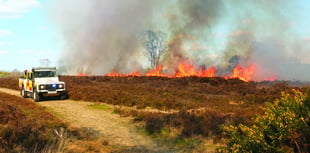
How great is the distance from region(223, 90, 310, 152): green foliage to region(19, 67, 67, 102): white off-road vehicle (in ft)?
68.8

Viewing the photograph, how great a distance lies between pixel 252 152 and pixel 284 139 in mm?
532

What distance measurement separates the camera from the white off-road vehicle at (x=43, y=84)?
23016mm

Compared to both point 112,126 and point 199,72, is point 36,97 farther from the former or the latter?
point 199,72

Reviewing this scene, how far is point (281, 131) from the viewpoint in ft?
14.4

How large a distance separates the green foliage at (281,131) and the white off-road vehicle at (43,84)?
2097 cm

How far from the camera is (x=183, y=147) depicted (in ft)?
30.2

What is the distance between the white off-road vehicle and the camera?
75.5 ft

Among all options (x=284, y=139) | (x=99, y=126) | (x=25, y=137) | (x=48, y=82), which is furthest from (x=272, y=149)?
(x=48, y=82)

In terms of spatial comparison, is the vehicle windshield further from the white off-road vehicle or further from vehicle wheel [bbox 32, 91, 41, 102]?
vehicle wheel [bbox 32, 91, 41, 102]

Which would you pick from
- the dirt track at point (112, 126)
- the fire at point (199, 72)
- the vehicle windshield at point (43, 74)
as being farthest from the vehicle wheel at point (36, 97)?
the fire at point (199, 72)

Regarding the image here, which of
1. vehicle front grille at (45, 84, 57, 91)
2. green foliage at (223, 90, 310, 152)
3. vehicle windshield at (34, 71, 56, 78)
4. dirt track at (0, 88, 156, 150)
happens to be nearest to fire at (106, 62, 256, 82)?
vehicle windshield at (34, 71, 56, 78)

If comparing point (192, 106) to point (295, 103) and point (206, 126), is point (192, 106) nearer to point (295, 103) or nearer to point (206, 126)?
point (206, 126)

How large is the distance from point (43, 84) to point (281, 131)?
21796 mm

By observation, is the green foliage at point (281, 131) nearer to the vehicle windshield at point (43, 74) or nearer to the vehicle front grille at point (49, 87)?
the vehicle front grille at point (49, 87)
